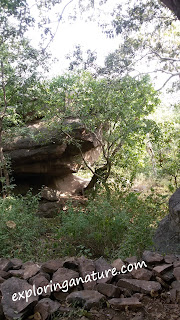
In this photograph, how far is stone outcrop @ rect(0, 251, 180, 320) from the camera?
9.10 ft

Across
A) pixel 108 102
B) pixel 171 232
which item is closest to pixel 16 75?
pixel 108 102

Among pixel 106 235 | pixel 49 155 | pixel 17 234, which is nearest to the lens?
Answer: pixel 106 235

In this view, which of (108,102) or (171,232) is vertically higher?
(108,102)

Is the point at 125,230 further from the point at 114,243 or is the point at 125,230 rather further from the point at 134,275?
the point at 134,275

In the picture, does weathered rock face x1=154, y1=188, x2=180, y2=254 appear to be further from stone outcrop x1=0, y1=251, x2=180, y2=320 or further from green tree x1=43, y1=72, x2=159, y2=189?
green tree x1=43, y1=72, x2=159, y2=189

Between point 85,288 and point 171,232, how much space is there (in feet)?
6.16

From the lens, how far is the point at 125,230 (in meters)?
4.79

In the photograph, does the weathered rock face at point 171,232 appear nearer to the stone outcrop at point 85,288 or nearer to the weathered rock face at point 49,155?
the stone outcrop at point 85,288

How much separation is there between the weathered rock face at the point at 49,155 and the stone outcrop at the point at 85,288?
18.8 feet

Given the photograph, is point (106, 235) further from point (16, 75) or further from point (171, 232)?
point (16, 75)

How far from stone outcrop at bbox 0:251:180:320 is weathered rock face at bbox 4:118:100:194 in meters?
5.72

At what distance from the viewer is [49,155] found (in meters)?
9.92

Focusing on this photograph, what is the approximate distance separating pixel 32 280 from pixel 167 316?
58.2 inches

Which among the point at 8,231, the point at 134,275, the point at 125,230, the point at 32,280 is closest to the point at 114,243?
the point at 125,230
